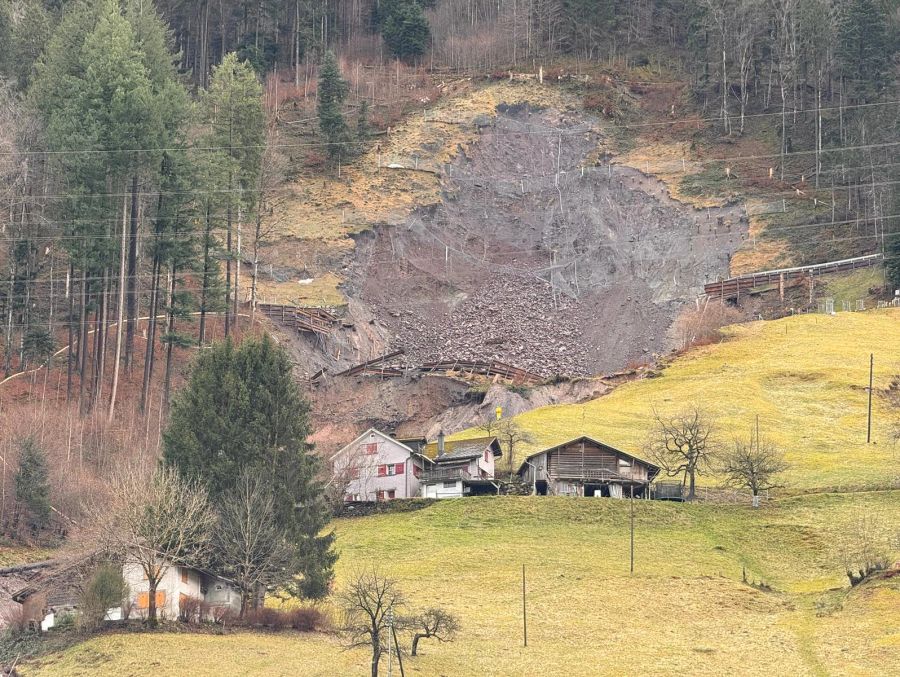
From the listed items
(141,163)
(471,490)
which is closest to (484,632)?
(471,490)

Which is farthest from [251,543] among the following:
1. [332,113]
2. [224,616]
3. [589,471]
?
[332,113]

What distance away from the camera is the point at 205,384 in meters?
67.5

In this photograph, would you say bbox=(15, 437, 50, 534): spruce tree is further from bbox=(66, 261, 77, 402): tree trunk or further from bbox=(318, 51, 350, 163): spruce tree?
bbox=(318, 51, 350, 163): spruce tree

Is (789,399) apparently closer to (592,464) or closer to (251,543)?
(592,464)

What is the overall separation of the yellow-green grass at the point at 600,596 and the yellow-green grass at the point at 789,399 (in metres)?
8.78

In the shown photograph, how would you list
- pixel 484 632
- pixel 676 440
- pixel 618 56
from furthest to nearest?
pixel 618 56
pixel 676 440
pixel 484 632

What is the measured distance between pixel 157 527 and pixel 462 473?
26163mm

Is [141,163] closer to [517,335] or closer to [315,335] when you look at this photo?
[315,335]

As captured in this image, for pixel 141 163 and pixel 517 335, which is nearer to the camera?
pixel 141 163

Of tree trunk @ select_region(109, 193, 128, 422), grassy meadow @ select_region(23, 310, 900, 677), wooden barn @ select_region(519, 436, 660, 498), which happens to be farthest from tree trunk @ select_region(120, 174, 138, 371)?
wooden barn @ select_region(519, 436, 660, 498)

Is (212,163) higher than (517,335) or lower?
higher

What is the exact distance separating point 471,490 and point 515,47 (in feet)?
283

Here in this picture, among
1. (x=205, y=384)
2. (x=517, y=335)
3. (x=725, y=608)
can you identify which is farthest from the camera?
(x=517, y=335)

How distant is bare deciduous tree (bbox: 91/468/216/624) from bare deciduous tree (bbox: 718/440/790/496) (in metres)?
30.1
